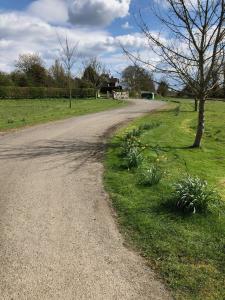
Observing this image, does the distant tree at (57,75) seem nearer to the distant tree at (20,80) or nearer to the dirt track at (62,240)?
the distant tree at (20,80)

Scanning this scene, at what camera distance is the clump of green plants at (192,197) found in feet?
22.7

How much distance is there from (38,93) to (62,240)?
56.4m

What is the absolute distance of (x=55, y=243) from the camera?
18.5 feet

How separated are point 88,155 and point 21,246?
6.97 m

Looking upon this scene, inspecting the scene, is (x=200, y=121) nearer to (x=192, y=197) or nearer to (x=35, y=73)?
(x=192, y=197)

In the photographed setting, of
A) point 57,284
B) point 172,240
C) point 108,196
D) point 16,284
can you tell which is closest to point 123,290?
point 57,284

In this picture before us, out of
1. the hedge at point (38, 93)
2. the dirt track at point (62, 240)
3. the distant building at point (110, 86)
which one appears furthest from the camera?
the distant building at point (110, 86)

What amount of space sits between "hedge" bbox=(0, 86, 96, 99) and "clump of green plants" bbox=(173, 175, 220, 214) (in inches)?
2039

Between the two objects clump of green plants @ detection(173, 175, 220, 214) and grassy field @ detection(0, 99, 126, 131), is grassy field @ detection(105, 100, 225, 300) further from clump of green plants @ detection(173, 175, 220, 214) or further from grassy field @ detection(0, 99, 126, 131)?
grassy field @ detection(0, 99, 126, 131)

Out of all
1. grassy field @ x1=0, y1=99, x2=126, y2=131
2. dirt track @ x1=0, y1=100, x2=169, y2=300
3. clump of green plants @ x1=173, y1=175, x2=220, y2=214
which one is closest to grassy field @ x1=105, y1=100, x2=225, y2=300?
clump of green plants @ x1=173, y1=175, x2=220, y2=214

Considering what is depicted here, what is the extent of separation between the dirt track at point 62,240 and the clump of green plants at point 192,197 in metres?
1.31

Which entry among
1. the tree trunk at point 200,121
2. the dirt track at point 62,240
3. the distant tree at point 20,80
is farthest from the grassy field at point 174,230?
the distant tree at point 20,80

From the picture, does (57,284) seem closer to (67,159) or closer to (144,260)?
(144,260)

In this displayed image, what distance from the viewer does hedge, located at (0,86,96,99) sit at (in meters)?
56.3
